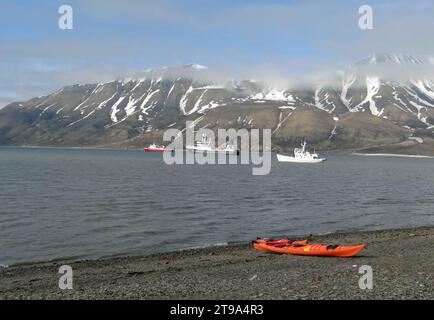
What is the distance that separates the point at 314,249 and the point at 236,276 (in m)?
7.01

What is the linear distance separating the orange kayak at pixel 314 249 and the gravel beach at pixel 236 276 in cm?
50

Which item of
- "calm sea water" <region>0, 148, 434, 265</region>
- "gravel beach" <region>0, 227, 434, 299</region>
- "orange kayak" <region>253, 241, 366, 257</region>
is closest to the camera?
"gravel beach" <region>0, 227, 434, 299</region>

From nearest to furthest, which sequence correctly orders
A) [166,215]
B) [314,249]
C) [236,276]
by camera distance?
[236,276] < [314,249] < [166,215]

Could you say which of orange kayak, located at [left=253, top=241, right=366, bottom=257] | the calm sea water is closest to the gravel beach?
orange kayak, located at [left=253, top=241, right=366, bottom=257]

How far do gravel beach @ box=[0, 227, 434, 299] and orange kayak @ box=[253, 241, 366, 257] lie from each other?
1.65ft

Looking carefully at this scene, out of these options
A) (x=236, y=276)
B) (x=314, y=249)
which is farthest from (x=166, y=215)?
(x=236, y=276)

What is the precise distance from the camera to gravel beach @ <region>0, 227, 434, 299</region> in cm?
1784

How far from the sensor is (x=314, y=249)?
27641mm

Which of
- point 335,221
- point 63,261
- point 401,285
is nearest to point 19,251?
point 63,261

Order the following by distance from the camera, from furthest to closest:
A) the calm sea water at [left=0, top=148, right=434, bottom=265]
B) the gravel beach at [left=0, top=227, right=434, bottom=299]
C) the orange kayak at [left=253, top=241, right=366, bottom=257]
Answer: the calm sea water at [left=0, top=148, right=434, bottom=265] < the orange kayak at [left=253, top=241, right=366, bottom=257] < the gravel beach at [left=0, top=227, right=434, bottom=299]

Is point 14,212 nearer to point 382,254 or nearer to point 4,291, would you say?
point 4,291

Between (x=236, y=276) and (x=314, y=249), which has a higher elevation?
(x=236, y=276)

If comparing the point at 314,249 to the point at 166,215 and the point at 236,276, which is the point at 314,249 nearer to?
the point at 236,276

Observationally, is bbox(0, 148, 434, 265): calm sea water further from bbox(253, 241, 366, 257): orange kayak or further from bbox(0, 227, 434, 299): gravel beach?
bbox(253, 241, 366, 257): orange kayak
